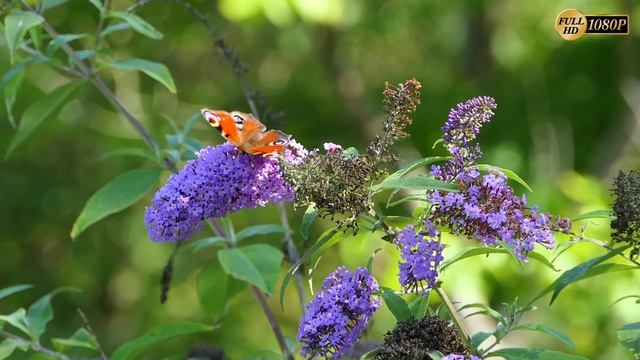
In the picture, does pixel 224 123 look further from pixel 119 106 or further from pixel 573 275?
pixel 119 106

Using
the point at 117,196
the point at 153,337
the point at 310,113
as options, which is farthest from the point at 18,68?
the point at 310,113

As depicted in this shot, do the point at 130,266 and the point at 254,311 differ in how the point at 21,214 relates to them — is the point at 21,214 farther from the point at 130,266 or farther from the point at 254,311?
the point at 254,311

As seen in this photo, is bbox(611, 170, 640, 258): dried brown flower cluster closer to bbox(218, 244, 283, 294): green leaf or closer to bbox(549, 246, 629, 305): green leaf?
bbox(549, 246, 629, 305): green leaf

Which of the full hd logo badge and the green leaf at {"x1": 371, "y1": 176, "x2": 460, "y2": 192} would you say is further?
the full hd logo badge

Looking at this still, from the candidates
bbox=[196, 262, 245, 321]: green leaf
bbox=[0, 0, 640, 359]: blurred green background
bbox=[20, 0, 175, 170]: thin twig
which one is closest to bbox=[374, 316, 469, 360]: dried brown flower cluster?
bbox=[196, 262, 245, 321]: green leaf

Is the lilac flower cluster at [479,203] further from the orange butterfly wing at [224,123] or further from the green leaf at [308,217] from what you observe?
the orange butterfly wing at [224,123]

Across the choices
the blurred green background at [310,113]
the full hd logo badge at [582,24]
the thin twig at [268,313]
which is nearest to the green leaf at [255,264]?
the thin twig at [268,313]

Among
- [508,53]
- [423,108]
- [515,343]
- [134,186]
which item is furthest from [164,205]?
[508,53]
